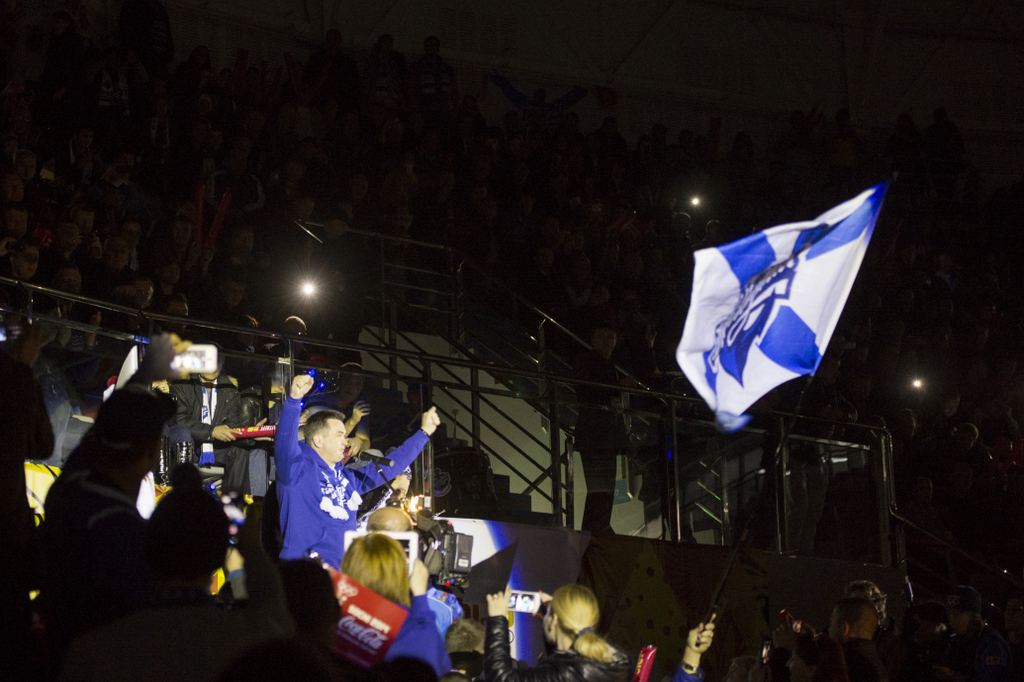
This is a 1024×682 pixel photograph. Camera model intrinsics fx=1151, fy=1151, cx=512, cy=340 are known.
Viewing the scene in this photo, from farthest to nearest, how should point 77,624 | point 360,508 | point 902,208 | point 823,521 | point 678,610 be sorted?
point 902,208
point 823,521
point 678,610
point 360,508
point 77,624

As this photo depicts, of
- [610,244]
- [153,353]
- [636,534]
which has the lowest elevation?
[636,534]

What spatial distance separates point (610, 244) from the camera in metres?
13.5

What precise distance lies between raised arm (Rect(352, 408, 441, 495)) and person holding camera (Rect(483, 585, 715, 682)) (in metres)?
2.06

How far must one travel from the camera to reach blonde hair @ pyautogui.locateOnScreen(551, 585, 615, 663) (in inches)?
203

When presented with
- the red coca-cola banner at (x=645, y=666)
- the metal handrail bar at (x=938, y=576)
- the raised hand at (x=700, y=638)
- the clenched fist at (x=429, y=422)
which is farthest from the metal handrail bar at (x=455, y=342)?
the raised hand at (x=700, y=638)

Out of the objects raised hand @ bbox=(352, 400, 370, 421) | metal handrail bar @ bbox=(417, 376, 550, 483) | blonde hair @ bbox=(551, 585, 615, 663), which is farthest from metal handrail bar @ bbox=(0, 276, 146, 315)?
blonde hair @ bbox=(551, 585, 615, 663)

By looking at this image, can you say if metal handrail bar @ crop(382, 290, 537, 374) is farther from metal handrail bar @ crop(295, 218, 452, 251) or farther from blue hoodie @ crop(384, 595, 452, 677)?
blue hoodie @ crop(384, 595, 452, 677)

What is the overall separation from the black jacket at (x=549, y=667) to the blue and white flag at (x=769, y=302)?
1.40 meters

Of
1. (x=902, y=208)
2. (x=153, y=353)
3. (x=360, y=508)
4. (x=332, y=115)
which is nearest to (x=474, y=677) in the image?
(x=360, y=508)

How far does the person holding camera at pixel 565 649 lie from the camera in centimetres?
507

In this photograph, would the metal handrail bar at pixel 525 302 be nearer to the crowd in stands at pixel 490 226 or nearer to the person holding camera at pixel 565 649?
the crowd in stands at pixel 490 226

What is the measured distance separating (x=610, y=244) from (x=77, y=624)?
10671 mm

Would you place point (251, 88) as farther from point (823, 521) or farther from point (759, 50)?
point (759, 50)

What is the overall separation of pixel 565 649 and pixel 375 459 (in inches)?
101
